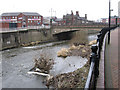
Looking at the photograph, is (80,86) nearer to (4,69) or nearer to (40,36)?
(4,69)

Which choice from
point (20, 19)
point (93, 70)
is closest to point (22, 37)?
point (20, 19)

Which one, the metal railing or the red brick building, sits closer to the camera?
the metal railing

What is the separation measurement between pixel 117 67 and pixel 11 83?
8.97 meters

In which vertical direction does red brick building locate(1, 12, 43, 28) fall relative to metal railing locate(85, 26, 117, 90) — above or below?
above

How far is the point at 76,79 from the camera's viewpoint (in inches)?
423

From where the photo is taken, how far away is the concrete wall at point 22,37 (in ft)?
105

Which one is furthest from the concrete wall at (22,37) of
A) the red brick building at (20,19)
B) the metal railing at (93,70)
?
the metal railing at (93,70)

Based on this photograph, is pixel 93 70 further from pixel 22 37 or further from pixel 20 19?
pixel 20 19

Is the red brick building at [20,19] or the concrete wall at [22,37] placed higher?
the red brick building at [20,19]

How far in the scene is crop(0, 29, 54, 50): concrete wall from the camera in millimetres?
31956

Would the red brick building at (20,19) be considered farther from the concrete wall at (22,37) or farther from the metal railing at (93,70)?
the metal railing at (93,70)

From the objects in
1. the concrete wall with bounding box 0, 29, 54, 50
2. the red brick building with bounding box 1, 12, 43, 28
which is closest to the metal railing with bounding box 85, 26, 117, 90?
the concrete wall with bounding box 0, 29, 54, 50

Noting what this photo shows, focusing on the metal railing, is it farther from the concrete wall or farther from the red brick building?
the red brick building

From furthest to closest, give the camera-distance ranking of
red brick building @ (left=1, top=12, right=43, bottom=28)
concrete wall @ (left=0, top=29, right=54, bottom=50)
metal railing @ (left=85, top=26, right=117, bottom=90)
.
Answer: red brick building @ (left=1, top=12, right=43, bottom=28) → concrete wall @ (left=0, top=29, right=54, bottom=50) → metal railing @ (left=85, top=26, right=117, bottom=90)
